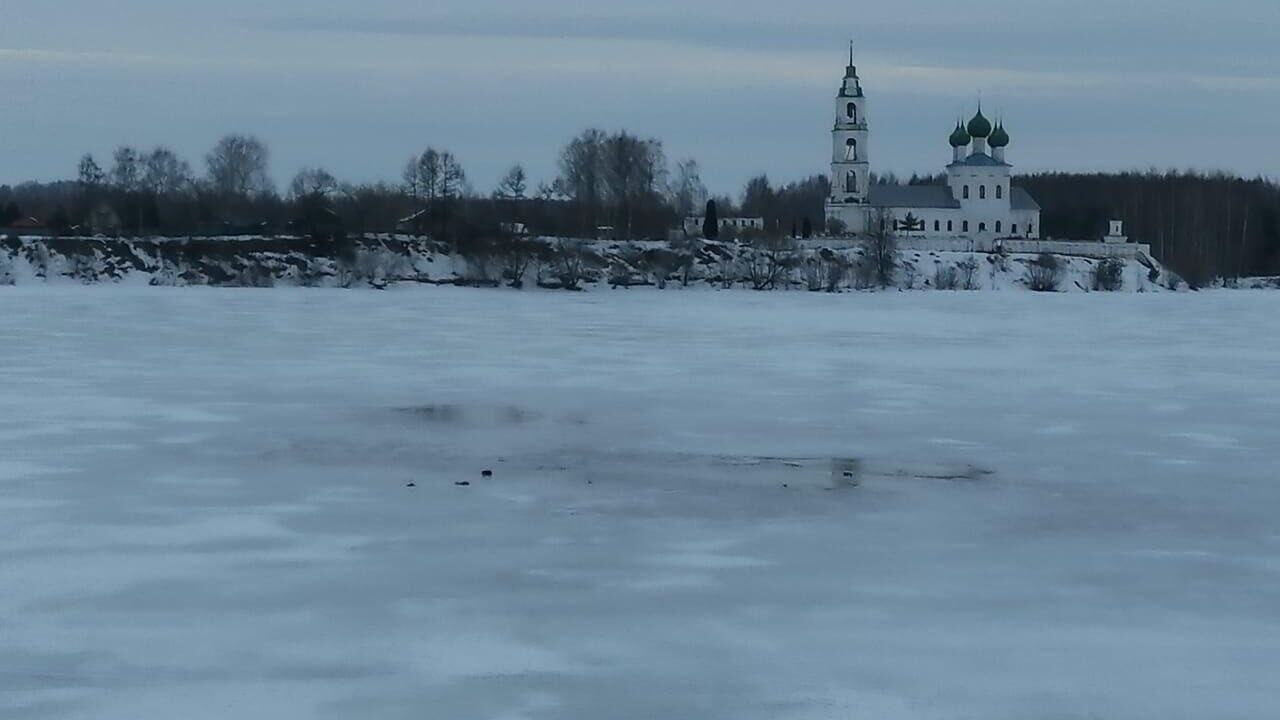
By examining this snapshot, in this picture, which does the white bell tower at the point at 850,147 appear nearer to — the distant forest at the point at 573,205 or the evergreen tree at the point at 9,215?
the distant forest at the point at 573,205

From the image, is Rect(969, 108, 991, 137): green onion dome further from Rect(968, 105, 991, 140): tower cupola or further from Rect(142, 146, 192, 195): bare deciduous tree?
Rect(142, 146, 192, 195): bare deciduous tree

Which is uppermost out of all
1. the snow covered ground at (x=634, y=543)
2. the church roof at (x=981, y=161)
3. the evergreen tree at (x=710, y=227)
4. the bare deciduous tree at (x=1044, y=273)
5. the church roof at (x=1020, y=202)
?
the church roof at (x=981, y=161)

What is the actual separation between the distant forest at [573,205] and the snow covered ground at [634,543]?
143ft

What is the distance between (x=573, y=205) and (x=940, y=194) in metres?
17.5

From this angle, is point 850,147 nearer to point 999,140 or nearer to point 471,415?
point 999,140

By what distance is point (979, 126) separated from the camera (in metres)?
80.1

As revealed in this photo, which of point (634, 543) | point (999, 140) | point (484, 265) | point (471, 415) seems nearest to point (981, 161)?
point (999, 140)

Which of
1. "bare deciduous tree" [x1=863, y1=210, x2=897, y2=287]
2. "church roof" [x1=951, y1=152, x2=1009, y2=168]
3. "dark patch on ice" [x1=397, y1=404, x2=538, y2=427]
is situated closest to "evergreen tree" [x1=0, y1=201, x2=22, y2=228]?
"bare deciduous tree" [x1=863, y1=210, x2=897, y2=287]

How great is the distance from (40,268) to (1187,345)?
39359 millimetres

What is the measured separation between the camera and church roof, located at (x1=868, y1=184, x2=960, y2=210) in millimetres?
79000

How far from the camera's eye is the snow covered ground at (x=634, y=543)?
6426 mm

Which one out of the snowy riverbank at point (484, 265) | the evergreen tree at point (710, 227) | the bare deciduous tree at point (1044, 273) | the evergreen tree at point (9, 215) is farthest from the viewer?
the evergreen tree at point (710, 227)

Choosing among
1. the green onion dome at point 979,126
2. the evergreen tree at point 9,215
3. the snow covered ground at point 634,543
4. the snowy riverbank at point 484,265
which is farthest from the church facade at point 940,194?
the snow covered ground at point 634,543

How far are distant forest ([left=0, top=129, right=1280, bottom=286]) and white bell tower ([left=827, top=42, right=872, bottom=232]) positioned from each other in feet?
11.2
